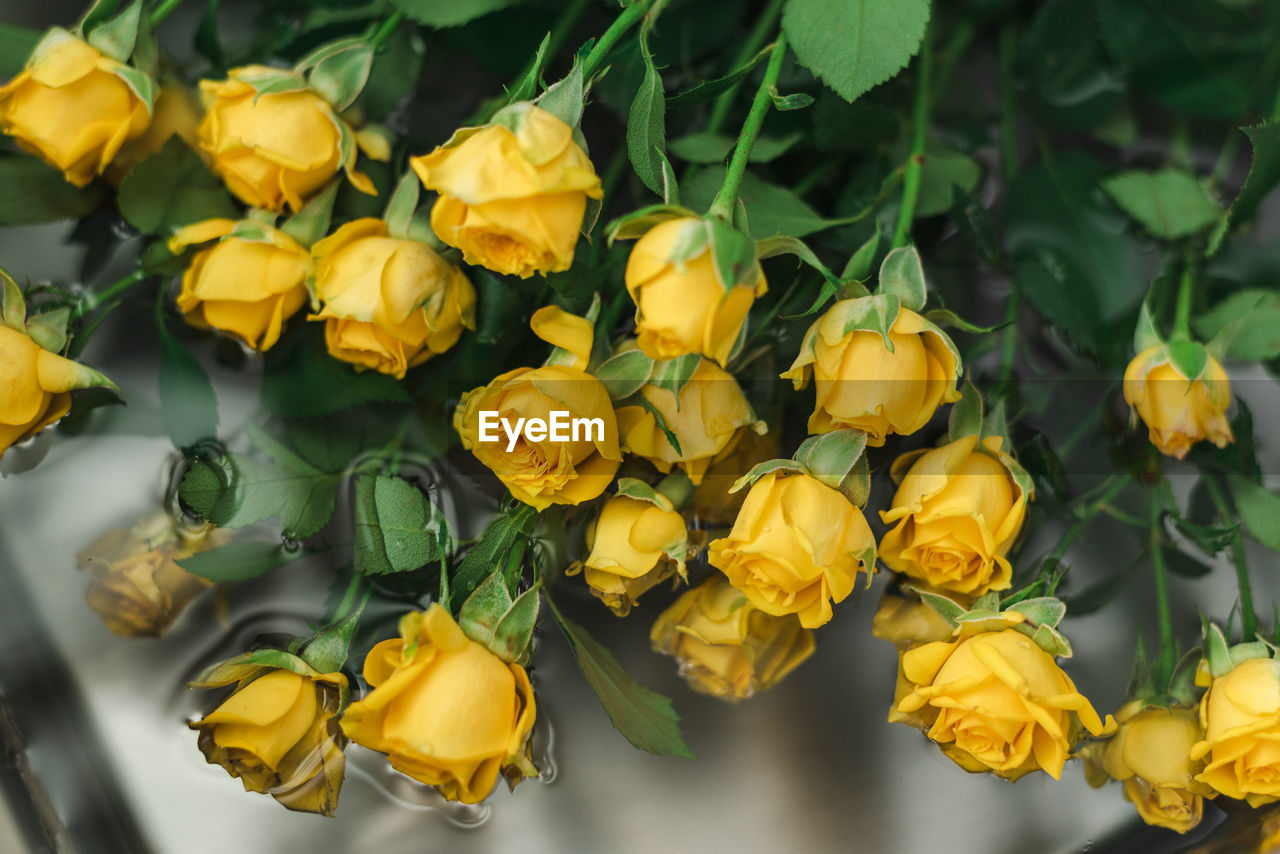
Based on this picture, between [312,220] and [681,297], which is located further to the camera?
[312,220]

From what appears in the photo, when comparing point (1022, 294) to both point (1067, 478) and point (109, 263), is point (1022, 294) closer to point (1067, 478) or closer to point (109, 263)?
point (1067, 478)

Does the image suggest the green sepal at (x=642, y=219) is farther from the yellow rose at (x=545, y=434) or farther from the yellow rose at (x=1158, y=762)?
the yellow rose at (x=1158, y=762)

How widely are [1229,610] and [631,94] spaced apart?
38 centimetres

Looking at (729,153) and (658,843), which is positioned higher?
(729,153)

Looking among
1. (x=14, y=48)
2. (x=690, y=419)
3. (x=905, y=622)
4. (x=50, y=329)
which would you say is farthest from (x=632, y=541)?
(x=14, y=48)

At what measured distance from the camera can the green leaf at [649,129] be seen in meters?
0.32

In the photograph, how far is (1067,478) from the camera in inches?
17.2

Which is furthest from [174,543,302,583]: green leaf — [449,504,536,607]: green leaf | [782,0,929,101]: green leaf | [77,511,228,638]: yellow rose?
[782,0,929,101]: green leaf

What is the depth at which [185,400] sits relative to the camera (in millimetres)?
425

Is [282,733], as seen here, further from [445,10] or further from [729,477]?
[445,10]

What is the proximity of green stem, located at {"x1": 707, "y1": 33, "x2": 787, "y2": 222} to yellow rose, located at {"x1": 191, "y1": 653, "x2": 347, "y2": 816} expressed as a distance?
0.23m

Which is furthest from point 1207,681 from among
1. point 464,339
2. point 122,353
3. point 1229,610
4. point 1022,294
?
point 122,353

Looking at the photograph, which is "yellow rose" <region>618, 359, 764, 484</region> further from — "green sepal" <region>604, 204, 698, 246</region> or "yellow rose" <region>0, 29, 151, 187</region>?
"yellow rose" <region>0, 29, 151, 187</region>

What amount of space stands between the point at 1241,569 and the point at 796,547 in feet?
0.83
